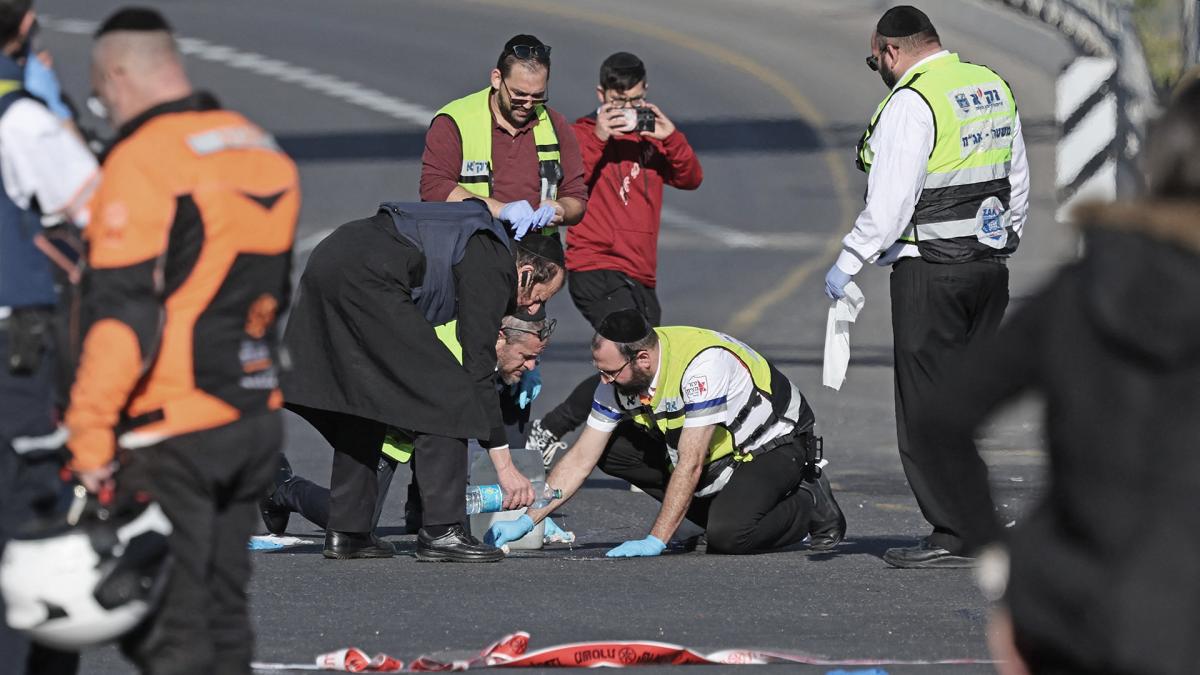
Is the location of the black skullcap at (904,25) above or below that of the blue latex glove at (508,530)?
above

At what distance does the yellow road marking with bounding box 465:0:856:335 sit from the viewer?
1606 centimetres

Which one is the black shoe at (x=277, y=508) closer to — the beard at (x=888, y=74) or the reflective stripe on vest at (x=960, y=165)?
the reflective stripe on vest at (x=960, y=165)

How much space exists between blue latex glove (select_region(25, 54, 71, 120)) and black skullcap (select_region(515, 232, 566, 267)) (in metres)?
3.54

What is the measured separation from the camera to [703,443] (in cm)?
801

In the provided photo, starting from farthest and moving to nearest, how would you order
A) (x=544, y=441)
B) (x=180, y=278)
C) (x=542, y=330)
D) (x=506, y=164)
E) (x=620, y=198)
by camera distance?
(x=620, y=198), (x=544, y=441), (x=506, y=164), (x=542, y=330), (x=180, y=278)

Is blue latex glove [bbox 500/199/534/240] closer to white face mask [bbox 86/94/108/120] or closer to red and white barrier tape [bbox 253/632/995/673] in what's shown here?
red and white barrier tape [bbox 253/632/995/673]

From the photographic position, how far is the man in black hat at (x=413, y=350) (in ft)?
25.3

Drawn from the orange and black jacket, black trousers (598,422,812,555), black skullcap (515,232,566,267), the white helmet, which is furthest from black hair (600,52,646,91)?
the white helmet

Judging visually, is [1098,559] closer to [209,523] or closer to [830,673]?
[209,523]

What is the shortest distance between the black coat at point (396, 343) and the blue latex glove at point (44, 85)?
282 cm

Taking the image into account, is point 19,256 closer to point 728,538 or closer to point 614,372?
point 614,372

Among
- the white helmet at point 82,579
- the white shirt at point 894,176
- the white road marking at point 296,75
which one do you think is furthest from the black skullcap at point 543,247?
the white road marking at point 296,75

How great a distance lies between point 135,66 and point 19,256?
2.14 feet

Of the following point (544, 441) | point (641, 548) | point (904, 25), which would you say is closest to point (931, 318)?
point (904, 25)
